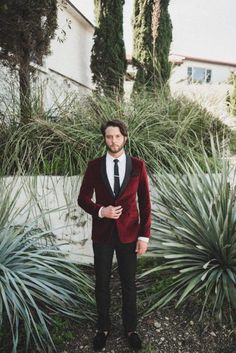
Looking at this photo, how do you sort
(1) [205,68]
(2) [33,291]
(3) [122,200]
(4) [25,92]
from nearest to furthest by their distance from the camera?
(3) [122,200] < (2) [33,291] < (4) [25,92] < (1) [205,68]

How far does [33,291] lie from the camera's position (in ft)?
10.3

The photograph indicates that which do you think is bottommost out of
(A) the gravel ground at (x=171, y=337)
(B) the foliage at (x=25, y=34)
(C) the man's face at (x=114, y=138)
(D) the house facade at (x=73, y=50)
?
(A) the gravel ground at (x=171, y=337)

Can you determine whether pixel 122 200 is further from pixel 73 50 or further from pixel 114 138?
pixel 73 50

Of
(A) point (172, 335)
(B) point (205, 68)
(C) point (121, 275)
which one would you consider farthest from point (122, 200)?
(B) point (205, 68)

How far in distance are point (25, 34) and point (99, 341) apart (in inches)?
151

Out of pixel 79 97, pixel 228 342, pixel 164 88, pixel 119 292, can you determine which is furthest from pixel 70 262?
pixel 164 88

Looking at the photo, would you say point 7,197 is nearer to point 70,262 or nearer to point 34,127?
point 70,262

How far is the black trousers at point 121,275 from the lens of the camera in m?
2.79

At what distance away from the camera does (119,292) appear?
11.8 feet

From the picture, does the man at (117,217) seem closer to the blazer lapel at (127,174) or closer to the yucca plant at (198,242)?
the blazer lapel at (127,174)

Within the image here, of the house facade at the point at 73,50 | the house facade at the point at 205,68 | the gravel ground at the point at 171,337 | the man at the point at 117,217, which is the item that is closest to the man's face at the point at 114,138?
the man at the point at 117,217

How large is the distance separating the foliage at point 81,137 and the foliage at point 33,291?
3.29ft

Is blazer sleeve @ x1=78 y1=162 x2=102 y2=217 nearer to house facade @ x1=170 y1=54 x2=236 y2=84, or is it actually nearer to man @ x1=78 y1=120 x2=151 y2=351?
man @ x1=78 y1=120 x2=151 y2=351

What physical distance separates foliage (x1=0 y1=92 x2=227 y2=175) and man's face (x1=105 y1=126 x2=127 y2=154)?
5.22 ft
